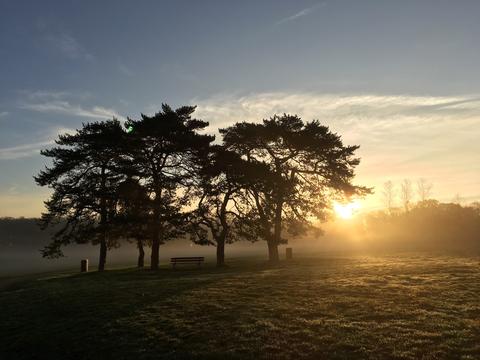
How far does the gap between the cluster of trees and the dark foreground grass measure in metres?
13.7

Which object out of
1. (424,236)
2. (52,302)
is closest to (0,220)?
(424,236)

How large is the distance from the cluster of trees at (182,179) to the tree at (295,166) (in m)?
0.09

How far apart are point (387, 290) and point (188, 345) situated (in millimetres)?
10667

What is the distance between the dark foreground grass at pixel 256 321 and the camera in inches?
454

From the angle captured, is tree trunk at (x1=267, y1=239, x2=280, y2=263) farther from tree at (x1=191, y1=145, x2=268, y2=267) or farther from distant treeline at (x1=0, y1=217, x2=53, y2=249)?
distant treeline at (x1=0, y1=217, x2=53, y2=249)

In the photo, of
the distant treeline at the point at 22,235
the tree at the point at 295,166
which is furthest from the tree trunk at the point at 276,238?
the distant treeline at the point at 22,235

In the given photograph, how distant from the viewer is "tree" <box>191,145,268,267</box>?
36469mm

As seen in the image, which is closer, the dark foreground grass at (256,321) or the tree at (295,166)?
the dark foreground grass at (256,321)

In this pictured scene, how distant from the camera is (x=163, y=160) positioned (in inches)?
1490

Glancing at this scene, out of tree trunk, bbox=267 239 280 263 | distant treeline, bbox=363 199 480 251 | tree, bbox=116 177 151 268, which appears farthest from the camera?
distant treeline, bbox=363 199 480 251

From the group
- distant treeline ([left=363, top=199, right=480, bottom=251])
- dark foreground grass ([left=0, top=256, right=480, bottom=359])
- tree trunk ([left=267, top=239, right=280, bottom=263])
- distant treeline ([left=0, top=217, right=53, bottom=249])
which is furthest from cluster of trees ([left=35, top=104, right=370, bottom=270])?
distant treeline ([left=0, top=217, right=53, bottom=249])

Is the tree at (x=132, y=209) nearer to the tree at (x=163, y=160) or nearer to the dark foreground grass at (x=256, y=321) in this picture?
the tree at (x=163, y=160)

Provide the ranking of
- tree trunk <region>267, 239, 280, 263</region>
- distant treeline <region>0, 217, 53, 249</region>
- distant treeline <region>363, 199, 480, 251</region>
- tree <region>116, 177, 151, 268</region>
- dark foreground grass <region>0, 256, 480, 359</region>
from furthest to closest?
distant treeline <region>0, 217, 53, 249</region> → distant treeline <region>363, 199, 480, 251</region> → tree trunk <region>267, 239, 280, 263</region> → tree <region>116, 177, 151, 268</region> → dark foreground grass <region>0, 256, 480, 359</region>

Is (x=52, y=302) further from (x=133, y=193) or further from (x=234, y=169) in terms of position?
(x=234, y=169)
